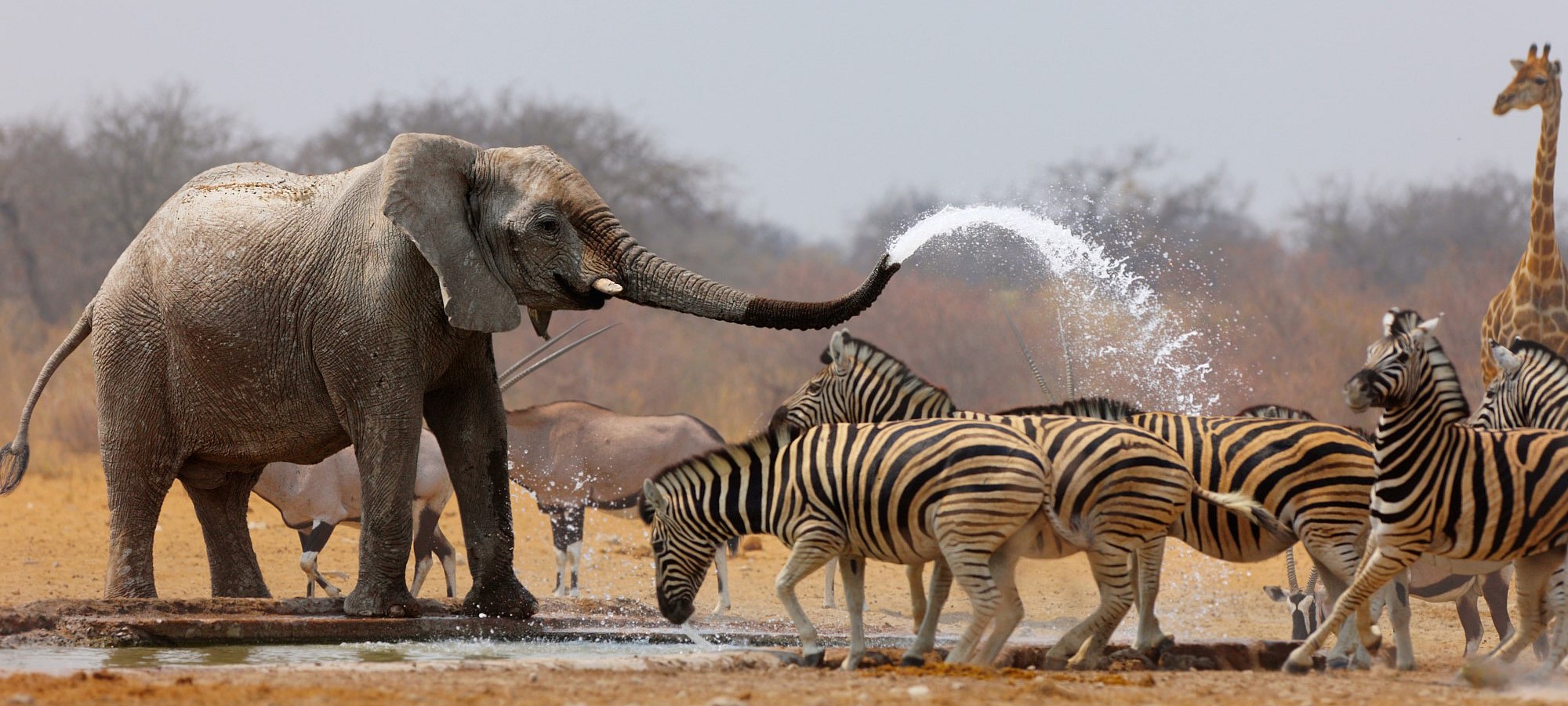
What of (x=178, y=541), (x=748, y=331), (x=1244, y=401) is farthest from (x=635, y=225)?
(x=178, y=541)

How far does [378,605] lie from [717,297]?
2.21 meters

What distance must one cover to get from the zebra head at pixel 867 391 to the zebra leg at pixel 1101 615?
1692 millimetres

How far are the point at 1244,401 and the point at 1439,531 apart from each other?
14548mm

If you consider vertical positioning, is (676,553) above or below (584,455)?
below

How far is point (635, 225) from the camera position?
37.6 metres

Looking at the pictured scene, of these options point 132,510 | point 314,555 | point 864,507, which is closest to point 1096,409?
point 864,507

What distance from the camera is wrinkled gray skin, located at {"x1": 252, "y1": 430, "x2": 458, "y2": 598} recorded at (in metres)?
12.9

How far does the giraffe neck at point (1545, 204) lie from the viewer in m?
12.5

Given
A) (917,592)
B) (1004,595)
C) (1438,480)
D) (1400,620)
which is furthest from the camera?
(917,592)

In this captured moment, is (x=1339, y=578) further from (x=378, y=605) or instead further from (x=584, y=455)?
(x=584, y=455)

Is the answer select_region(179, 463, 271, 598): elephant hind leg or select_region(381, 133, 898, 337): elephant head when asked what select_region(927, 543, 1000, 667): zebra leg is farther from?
select_region(179, 463, 271, 598): elephant hind leg

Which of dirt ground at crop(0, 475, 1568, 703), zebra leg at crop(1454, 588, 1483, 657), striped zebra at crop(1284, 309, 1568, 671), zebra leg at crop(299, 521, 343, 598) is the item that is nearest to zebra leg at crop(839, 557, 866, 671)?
dirt ground at crop(0, 475, 1568, 703)

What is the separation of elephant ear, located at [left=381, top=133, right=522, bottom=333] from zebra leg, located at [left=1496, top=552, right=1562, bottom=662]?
4.65 metres

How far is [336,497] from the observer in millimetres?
13078
